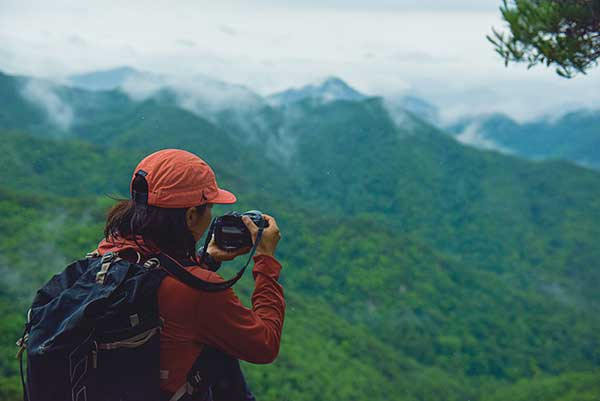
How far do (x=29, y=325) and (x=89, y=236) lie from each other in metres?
22.3

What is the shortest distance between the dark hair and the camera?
0.21 m

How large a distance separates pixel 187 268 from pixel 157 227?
0.19 metres

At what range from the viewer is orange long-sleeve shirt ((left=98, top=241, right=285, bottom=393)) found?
179 centimetres

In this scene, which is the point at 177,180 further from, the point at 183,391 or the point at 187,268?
the point at 183,391

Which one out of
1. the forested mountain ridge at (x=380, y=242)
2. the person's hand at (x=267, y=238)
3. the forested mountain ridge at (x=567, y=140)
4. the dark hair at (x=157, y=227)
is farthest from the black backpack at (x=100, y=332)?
the forested mountain ridge at (x=567, y=140)

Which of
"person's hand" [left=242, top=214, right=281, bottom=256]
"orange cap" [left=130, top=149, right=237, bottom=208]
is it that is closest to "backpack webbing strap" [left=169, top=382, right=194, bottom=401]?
"person's hand" [left=242, top=214, right=281, bottom=256]

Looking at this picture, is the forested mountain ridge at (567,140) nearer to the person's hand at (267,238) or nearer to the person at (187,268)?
the person's hand at (267,238)

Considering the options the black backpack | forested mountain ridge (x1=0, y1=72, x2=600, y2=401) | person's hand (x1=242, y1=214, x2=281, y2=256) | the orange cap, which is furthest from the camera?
forested mountain ridge (x1=0, y1=72, x2=600, y2=401)

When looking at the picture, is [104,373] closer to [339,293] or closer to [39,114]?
[339,293]

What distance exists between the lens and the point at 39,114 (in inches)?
2911

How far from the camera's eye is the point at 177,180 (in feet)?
6.30

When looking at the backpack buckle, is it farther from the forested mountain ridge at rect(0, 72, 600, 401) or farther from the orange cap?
the forested mountain ridge at rect(0, 72, 600, 401)

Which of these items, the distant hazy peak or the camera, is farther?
the distant hazy peak

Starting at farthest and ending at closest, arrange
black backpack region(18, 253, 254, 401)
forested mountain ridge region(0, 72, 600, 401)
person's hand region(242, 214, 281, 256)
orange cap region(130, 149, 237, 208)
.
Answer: forested mountain ridge region(0, 72, 600, 401) < person's hand region(242, 214, 281, 256) < orange cap region(130, 149, 237, 208) < black backpack region(18, 253, 254, 401)
